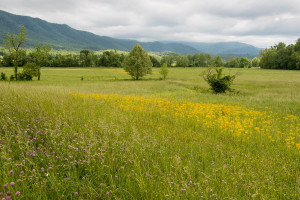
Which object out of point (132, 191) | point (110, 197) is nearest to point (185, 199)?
point (132, 191)

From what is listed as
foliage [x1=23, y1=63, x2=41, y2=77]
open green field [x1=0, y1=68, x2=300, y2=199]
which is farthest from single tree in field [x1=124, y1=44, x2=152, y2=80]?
open green field [x1=0, y1=68, x2=300, y2=199]

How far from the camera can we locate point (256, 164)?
3900mm

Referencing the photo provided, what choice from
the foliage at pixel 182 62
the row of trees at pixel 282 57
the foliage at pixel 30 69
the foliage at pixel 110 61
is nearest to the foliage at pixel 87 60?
the foliage at pixel 110 61

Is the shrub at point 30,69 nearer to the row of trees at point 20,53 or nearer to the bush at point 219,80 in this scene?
the row of trees at point 20,53

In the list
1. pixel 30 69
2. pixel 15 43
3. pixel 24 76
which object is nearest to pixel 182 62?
pixel 30 69

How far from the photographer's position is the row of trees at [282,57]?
271 ft

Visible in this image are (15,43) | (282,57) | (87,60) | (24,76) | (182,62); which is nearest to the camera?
(15,43)

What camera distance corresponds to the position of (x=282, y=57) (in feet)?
289

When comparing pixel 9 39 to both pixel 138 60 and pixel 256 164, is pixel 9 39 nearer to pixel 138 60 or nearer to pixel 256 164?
pixel 138 60

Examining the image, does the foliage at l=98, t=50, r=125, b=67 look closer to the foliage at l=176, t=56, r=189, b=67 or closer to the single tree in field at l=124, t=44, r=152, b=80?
the foliage at l=176, t=56, r=189, b=67

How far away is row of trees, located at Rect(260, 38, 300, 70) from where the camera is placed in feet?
271

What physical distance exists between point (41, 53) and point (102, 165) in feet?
148

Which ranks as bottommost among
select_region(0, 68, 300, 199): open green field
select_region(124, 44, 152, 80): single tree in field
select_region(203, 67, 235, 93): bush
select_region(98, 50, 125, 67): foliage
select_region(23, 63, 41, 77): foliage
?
select_region(0, 68, 300, 199): open green field

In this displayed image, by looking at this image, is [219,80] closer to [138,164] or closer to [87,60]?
[138,164]
